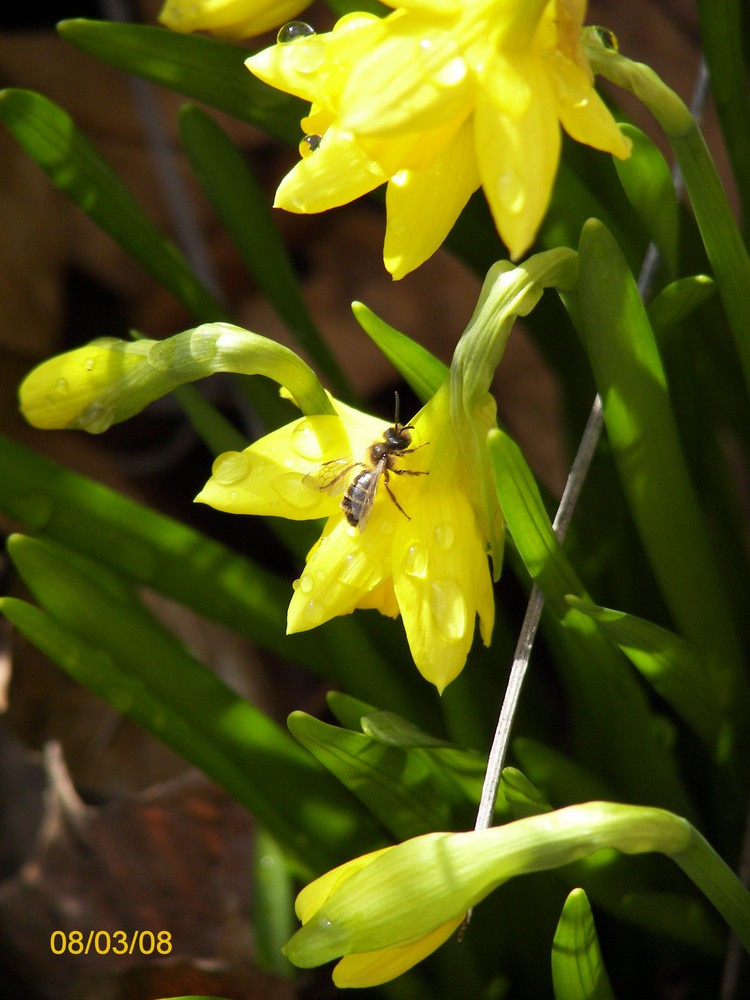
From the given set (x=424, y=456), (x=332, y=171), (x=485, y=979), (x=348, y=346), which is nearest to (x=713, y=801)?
(x=485, y=979)

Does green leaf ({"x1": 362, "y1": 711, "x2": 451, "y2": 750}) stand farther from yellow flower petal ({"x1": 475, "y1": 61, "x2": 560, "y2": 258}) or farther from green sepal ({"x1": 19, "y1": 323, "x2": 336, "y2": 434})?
yellow flower petal ({"x1": 475, "y1": 61, "x2": 560, "y2": 258})

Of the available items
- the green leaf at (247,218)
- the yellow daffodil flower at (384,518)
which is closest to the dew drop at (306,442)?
the yellow daffodil flower at (384,518)

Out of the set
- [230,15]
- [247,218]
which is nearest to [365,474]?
[230,15]

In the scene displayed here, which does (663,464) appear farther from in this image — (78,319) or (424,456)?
(78,319)
